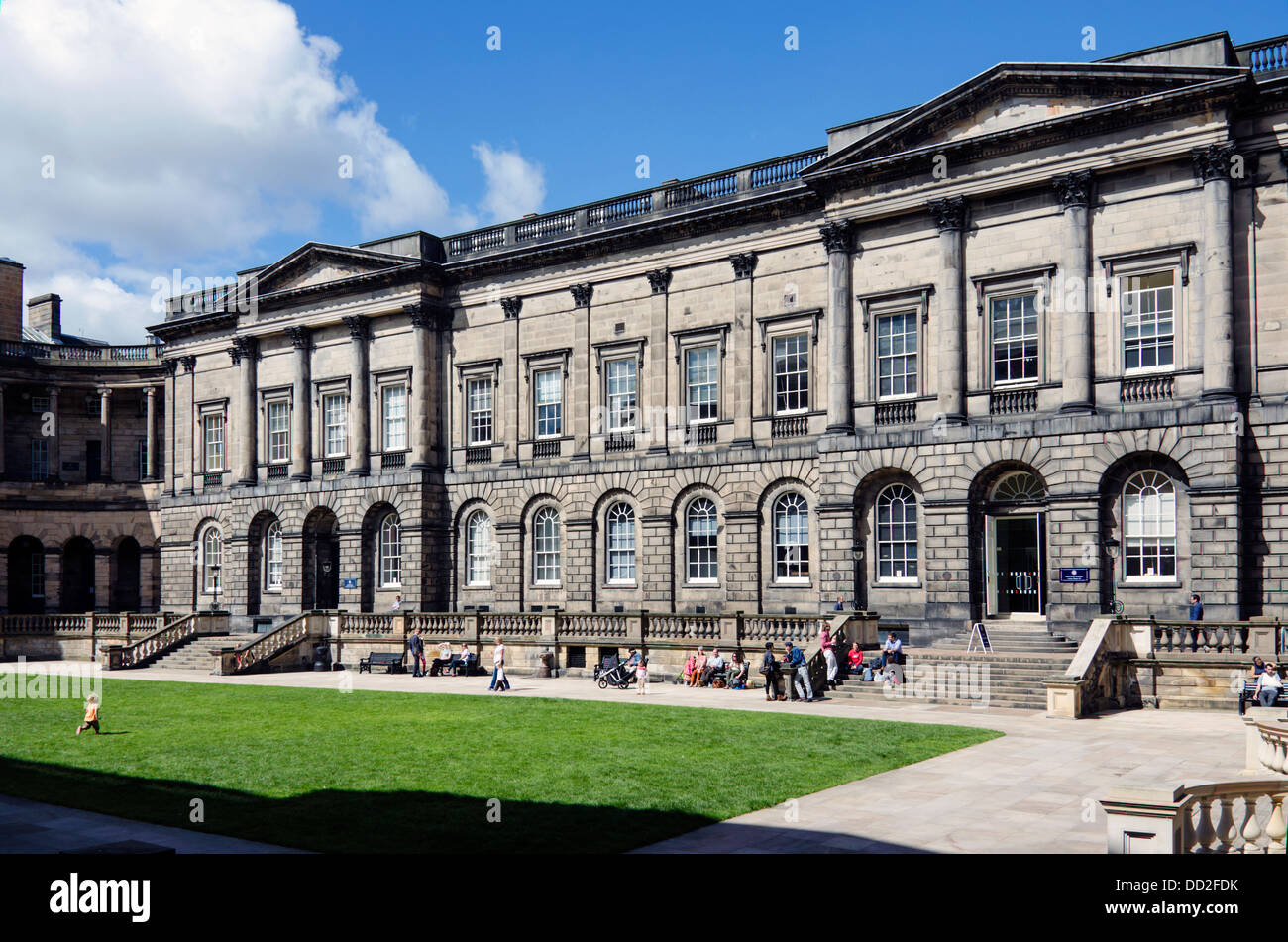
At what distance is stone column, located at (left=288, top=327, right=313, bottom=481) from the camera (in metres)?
49.4

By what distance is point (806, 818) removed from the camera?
1459 cm

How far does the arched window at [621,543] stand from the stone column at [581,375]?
8.04ft

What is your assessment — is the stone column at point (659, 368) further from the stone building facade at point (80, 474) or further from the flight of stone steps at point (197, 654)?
the stone building facade at point (80, 474)

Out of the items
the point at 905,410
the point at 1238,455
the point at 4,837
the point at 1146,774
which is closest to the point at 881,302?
the point at 905,410

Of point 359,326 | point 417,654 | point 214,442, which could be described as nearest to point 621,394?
point 417,654

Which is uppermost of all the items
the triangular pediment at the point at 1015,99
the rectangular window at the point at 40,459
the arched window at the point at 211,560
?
the triangular pediment at the point at 1015,99

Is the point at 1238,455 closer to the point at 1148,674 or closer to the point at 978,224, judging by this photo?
the point at 1148,674

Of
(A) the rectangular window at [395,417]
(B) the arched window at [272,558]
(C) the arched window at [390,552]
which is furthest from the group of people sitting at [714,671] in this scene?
(B) the arched window at [272,558]

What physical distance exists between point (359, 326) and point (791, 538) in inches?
824

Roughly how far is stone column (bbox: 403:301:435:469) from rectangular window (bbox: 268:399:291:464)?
7.77m

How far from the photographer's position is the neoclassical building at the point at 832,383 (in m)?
29.8

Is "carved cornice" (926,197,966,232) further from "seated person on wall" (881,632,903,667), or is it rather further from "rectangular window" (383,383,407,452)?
"rectangular window" (383,383,407,452)

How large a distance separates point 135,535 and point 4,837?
48546 millimetres

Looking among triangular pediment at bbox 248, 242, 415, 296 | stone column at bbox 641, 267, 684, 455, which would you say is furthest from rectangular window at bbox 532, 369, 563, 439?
triangular pediment at bbox 248, 242, 415, 296
